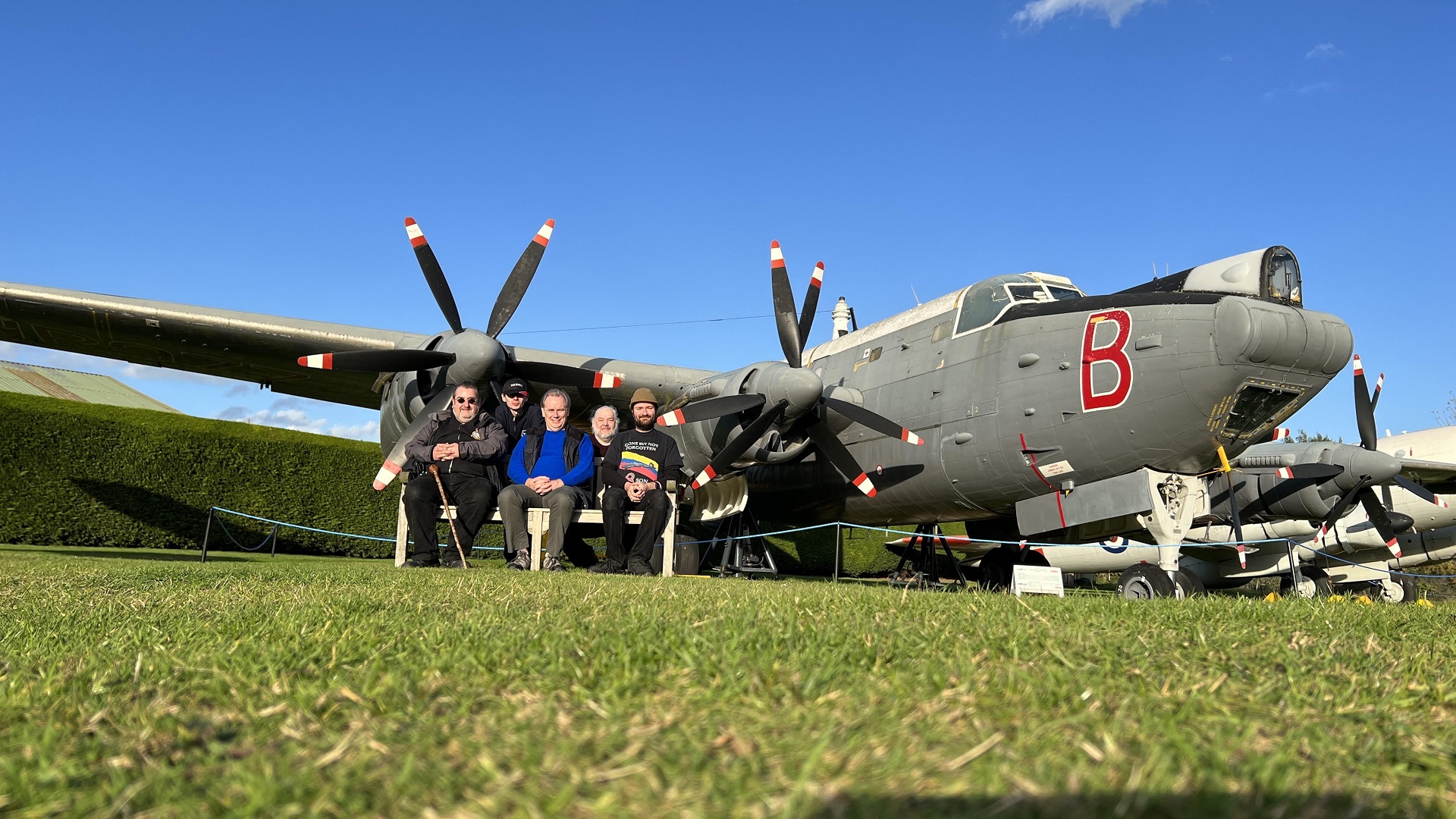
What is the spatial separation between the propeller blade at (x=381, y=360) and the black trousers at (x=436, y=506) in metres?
1.64

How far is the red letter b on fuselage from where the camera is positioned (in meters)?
8.20

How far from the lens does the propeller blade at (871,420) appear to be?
32.2 feet

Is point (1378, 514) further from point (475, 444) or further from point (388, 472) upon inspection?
point (388, 472)

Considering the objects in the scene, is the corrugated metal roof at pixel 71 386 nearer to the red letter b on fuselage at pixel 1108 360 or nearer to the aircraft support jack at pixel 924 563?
the aircraft support jack at pixel 924 563

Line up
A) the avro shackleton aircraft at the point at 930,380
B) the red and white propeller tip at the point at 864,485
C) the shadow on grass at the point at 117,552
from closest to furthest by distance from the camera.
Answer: the avro shackleton aircraft at the point at 930,380 < the red and white propeller tip at the point at 864,485 < the shadow on grass at the point at 117,552

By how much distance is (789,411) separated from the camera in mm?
10062

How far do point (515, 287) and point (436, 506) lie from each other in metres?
3.29

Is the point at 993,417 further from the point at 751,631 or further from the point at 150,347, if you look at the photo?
the point at 150,347

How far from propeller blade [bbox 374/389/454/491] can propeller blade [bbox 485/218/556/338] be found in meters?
1.29

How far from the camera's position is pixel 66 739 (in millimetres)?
1524

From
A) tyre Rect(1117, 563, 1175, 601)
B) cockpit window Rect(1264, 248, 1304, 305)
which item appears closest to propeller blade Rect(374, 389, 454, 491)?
tyre Rect(1117, 563, 1175, 601)

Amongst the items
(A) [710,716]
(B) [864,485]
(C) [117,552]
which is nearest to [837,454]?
(B) [864,485]

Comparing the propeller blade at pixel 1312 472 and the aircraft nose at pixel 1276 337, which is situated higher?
the aircraft nose at pixel 1276 337

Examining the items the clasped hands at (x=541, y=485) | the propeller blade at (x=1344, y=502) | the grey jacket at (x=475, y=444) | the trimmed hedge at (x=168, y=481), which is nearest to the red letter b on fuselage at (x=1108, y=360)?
the clasped hands at (x=541, y=485)
